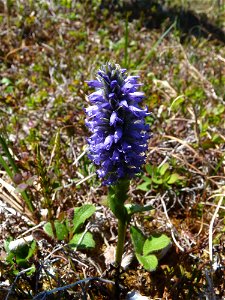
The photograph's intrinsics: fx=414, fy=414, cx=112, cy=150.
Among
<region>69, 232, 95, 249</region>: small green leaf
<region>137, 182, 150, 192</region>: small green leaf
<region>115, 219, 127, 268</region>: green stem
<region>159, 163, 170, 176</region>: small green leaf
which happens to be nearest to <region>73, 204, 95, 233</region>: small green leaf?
<region>69, 232, 95, 249</region>: small green leaf

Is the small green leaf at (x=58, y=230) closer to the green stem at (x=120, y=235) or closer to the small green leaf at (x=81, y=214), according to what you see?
the small green leaf at (x=81, y=214)

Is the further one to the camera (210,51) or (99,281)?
(210,51)

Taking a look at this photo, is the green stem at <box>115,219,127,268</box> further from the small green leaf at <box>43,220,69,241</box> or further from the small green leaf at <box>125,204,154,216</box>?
the small green leaf at <box>43,220,69,241</box>

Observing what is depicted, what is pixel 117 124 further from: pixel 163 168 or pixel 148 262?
pixel 163 168

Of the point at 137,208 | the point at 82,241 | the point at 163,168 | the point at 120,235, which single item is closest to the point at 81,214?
the point at 82,241

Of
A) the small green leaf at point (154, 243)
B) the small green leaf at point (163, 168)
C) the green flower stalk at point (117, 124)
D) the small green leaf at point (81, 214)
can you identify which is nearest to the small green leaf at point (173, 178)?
the small green leaf at point (163, 168)

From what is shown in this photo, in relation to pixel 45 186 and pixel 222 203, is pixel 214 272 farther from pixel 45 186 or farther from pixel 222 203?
pixel 45 186

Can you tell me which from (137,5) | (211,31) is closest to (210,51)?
(211,31)

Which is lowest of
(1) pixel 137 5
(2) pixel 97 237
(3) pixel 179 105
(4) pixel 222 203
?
(2) pixel 97 237
